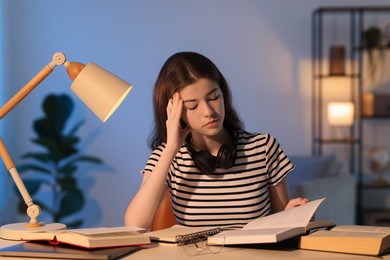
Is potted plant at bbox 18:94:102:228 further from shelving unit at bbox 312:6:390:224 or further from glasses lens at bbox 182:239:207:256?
glasses lens at bbox 182:239:207:256

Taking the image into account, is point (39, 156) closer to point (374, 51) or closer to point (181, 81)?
point (374, 51)

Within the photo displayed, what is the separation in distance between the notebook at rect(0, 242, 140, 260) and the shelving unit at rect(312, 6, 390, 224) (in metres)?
4.26

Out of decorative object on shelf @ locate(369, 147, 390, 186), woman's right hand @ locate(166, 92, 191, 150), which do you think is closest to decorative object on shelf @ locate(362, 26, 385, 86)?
decorative object on shelf @ locate(369, 147, 390, 186)

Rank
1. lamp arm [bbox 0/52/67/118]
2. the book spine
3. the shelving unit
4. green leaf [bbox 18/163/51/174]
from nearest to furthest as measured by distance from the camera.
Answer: the book spine
lamp arm [bbox 0/52/67/118]
green leaf [bbox 18/163/51/174]
the shelving unit

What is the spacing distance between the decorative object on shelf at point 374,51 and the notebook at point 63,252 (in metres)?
4.32

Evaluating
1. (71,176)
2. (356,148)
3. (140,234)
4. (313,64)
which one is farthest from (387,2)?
(140,234)

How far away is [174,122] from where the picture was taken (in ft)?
6.88

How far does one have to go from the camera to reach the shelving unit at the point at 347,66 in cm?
579

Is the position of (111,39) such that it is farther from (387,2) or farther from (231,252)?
(231,252)

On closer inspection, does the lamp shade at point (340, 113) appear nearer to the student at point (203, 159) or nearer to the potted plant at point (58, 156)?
the potted plant at point (58, 156)

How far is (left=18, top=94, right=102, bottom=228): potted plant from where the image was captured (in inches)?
206

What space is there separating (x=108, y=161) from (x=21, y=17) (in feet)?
4.23

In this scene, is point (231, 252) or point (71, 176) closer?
point (231, 252)

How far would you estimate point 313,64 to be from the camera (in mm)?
5781
